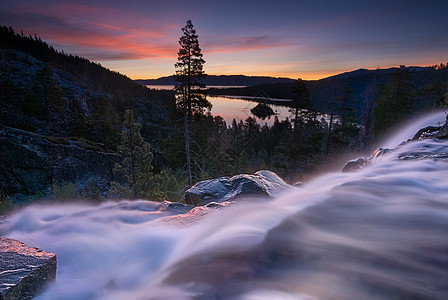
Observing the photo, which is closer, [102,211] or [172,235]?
[172,235]

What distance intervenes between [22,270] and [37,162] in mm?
28152

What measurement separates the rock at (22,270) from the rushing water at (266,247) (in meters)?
0.21

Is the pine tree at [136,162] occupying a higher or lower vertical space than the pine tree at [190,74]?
lower

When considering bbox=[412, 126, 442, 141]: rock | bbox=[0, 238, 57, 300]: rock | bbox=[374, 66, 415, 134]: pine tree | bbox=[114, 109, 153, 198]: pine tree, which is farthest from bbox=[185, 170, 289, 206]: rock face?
bbox=[374, 66, 415, 134]: pine tree

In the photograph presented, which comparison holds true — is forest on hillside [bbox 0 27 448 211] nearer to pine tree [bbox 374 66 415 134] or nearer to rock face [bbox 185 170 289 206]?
pine tree [bbox 374 66 415 134]

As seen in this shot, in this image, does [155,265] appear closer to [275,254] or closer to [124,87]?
[275,254]

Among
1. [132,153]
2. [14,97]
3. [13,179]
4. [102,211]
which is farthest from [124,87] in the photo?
[102,211]

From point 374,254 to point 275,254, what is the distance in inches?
48.6

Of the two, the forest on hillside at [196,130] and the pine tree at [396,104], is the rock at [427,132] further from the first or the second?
the pine tree at [396,104]

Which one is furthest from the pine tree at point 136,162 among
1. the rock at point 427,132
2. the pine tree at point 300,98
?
the pine tree at point 300,98

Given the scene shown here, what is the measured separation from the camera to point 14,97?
51344 mm

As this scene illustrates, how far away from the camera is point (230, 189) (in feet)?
23.0

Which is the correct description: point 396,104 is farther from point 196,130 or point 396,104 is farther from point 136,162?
point 136,162

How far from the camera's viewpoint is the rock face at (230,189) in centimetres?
649
